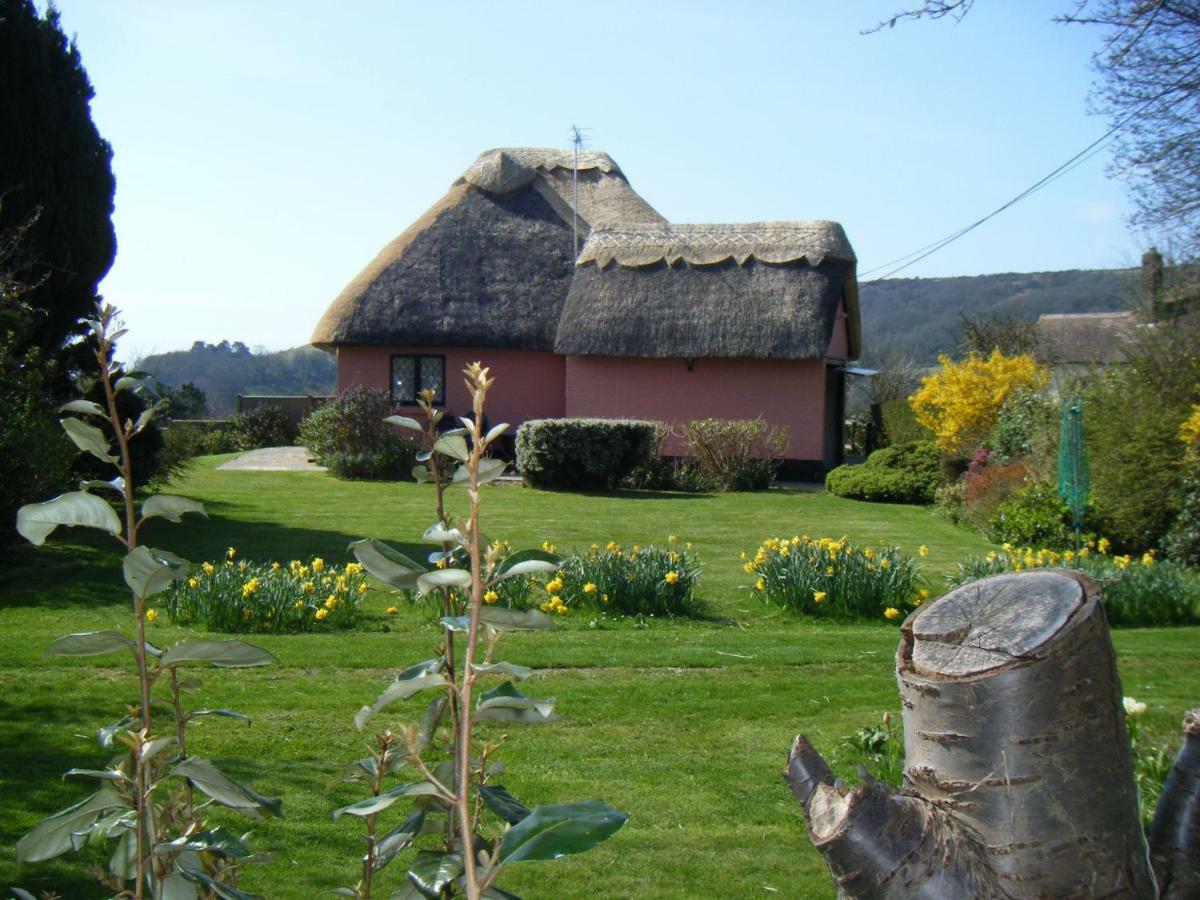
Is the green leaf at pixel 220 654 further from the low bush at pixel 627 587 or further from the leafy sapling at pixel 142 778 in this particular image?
the low bush at pixel 627 587

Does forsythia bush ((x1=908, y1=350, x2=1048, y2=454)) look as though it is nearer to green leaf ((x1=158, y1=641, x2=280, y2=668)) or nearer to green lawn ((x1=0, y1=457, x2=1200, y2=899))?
green lawn ((x1=0, y1=457, x2=1200, y2=899))

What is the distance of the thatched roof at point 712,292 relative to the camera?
22797 mm

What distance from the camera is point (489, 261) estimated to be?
85.0ft

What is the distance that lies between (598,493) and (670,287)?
6592mm

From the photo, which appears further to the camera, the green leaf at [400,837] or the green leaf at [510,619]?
the green leaf at [400,837]

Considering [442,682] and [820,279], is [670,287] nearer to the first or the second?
[820,279]

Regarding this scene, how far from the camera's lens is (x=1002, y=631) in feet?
6.52

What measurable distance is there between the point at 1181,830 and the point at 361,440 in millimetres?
19881

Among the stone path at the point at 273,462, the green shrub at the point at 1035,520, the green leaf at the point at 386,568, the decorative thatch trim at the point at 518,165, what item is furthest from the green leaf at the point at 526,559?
the decorative thatch trim at the point at 518,165

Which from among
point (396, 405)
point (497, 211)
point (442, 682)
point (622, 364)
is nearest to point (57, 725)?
point (442, 682)

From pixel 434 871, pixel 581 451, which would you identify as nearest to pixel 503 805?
pixel 434 871

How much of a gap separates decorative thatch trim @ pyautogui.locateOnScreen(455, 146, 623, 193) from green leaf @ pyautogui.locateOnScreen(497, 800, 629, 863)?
26.9m

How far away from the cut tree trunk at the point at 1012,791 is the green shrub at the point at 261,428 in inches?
1106

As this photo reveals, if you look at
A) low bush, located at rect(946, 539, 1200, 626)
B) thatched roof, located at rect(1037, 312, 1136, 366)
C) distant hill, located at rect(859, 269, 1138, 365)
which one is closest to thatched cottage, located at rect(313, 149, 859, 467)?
low bush, located at rect(946, 539, 1200, 626)
